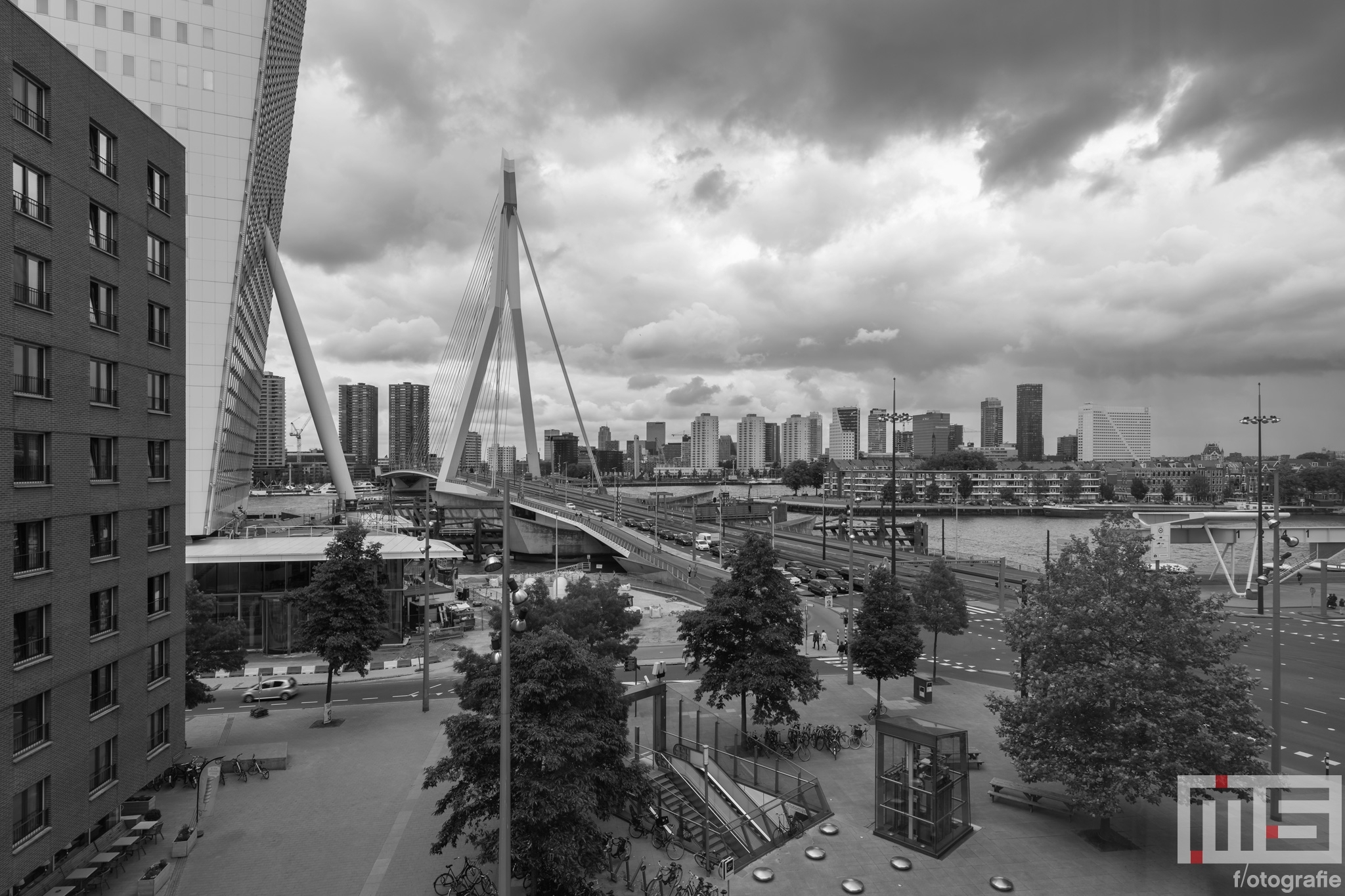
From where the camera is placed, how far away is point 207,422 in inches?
1681

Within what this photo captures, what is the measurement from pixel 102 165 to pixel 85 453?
6.41m

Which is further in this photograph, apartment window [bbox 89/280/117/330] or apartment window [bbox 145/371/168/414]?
apartment window [bbox 145/371/168/414]

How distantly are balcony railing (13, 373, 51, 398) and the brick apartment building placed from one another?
0.04 meters

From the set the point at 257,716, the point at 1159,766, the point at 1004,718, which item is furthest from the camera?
the point at 257,716

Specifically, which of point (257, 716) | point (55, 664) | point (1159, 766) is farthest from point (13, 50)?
point (1159, 766)

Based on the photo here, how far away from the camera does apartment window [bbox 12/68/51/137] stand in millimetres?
13742

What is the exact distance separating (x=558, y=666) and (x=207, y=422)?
38023mm

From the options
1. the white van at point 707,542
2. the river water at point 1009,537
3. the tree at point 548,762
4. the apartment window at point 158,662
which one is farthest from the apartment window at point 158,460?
the river water at point 1009,537

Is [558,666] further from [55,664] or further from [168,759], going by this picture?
[168,759]

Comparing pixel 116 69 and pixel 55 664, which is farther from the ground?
pixel 116 69

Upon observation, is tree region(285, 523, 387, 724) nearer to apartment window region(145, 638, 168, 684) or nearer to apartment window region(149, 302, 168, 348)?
apartment window region(145, 638, 168, 684)

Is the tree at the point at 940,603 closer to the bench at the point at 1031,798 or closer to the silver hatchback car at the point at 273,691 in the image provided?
the bench at the point at 1031,798

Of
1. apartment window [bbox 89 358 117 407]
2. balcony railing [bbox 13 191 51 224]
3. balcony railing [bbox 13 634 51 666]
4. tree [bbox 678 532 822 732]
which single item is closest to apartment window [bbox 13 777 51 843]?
balcony railing [bbox 13 634 51 666]

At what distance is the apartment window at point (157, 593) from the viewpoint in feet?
58.5
